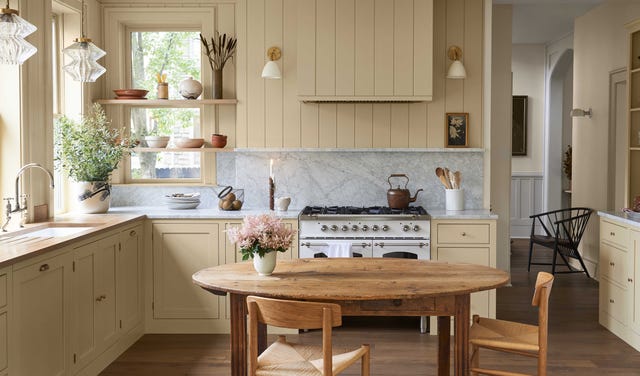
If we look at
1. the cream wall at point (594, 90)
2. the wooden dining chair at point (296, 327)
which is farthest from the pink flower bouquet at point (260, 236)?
the cream wall at point (594, 90)

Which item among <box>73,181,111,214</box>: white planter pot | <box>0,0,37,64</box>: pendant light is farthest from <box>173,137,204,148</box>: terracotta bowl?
<box>0,0,37,64</box>: pendant light

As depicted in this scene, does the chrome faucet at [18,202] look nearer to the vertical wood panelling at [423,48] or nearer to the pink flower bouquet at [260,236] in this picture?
the pink flower bouquet at [260,236]

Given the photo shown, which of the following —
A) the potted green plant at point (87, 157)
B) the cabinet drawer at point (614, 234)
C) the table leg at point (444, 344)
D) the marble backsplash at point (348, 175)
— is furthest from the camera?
the marble backsplash at point (348, 175)

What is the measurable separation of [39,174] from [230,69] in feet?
6.37

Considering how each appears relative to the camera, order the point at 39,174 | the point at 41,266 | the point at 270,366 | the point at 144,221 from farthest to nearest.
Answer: the point at 144,221 → the point at 39,174 → the point at 41,266 → the point at 270,366

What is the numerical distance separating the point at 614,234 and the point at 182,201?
345cm

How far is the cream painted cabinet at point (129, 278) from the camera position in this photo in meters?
4.88

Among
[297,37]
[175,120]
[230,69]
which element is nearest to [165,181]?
[175,120]

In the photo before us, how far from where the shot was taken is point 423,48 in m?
5.57

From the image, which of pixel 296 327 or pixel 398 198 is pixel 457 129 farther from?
pixel 296 327

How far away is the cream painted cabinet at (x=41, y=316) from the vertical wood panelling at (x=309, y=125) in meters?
2.52

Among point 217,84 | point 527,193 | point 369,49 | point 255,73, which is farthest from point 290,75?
point 527,193

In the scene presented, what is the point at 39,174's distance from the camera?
15.9 feet

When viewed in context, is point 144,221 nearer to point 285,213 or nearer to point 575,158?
point 285,213
